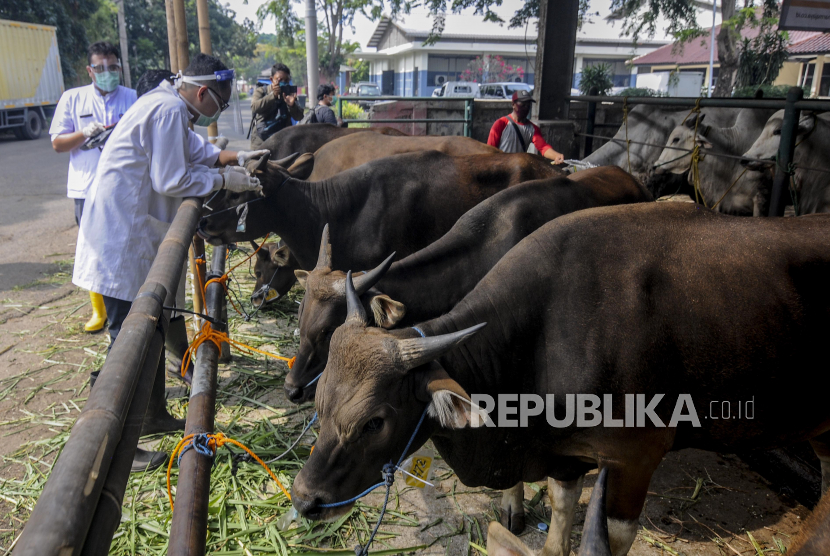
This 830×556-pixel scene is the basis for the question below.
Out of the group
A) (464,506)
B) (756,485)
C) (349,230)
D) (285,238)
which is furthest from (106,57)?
(756,485)

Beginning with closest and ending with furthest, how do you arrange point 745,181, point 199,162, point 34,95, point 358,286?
point 358,286 → point 199,162 → point 745,181 → point 34,95

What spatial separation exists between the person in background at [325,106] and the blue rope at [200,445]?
791 centimetres

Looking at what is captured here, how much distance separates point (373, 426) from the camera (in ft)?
8.83

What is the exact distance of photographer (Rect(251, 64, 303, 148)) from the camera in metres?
9.81

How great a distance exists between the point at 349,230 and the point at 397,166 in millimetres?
748

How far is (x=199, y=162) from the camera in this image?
4848 millimetres

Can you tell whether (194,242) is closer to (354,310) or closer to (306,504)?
(354,310)

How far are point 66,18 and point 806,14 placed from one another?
32.2m

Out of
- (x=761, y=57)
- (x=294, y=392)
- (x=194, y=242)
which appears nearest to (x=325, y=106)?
(x=194, y=242)

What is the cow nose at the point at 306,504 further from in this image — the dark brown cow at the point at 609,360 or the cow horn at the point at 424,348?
the cow horn at the point at 424,348

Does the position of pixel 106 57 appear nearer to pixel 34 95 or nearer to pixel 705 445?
pixel 705 445

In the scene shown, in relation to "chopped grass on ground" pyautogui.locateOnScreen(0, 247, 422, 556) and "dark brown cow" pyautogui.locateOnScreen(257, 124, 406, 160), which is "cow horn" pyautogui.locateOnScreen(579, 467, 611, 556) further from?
"dark brown cow" pyautogui.locateOnScreen(257, 124, 406, 160)

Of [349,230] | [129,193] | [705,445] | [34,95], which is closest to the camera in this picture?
[705,445]

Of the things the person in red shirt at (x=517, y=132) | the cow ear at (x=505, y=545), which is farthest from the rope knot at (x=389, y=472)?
the person in red shirt at (x=517, y=132)
